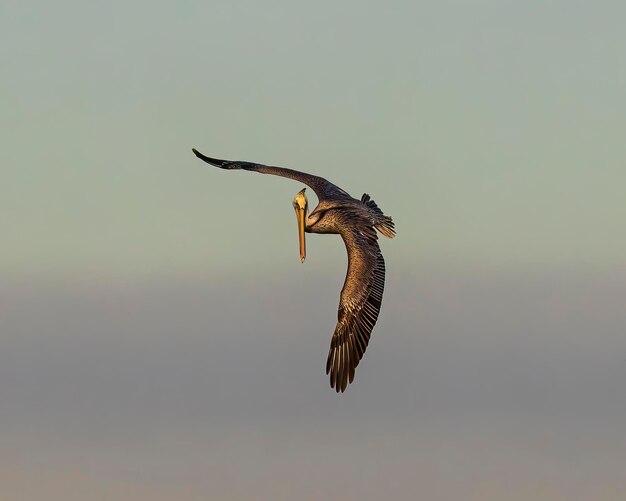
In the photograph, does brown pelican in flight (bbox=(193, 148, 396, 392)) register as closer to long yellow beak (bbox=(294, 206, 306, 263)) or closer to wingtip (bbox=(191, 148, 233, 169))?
long yellow beak (bbox=(294, 206, 306, 263))

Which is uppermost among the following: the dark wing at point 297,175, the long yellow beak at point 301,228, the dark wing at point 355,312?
the dark wing at point 297,175

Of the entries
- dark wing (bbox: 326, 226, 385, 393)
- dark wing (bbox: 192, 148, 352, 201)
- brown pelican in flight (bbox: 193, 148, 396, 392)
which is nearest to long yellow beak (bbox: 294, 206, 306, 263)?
brown pelican in flight (bbox: 193, 148, 396, 392)

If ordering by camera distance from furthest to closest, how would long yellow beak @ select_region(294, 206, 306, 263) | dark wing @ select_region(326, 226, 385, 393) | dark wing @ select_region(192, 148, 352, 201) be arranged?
dark wing @ select_region(192, 148, 352, 201) → long yellow beak @ select_region(294, 206, 306, 263) → dark wing @ select_region(326, 226, 385, 393)

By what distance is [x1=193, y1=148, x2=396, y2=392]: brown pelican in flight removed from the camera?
59938 mm

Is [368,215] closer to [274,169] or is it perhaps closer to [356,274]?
[356,274]

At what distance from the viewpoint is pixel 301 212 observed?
67438mm

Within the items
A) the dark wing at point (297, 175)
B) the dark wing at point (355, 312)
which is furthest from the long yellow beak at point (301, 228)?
the dark wing at point (355, 312)

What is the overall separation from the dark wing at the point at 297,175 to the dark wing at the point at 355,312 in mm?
6903

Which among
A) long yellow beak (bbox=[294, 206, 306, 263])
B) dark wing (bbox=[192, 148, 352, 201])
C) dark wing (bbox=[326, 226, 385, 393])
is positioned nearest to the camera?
dark wing (bbox=[326, 226, 385, 393])

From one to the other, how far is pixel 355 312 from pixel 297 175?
12124 mm

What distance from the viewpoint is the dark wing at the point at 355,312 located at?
59.8 m

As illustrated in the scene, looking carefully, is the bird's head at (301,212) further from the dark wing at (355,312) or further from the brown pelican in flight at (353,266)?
the dark wing at (355,312)

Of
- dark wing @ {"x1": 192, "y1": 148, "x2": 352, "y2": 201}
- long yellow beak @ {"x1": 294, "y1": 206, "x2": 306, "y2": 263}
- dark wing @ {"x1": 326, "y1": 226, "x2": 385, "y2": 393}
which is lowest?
dark wing @ {"x1": 326, "y1": 226, "x2": 385, "y2": 393}

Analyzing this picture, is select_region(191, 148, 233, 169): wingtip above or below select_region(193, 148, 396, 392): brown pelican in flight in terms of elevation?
above
